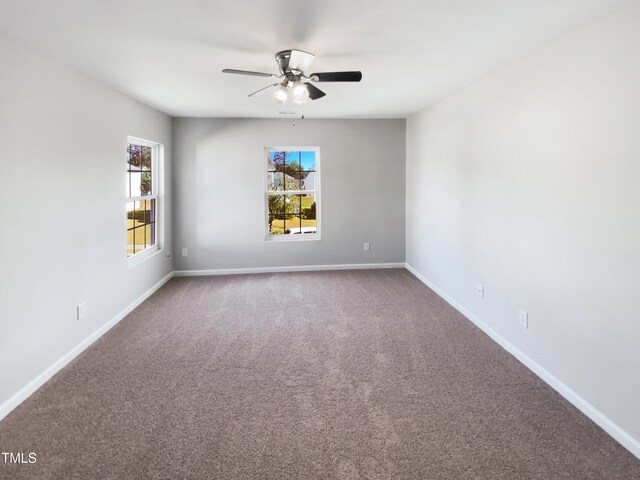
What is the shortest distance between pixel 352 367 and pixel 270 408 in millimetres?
751

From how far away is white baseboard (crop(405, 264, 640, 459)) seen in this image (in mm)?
1946

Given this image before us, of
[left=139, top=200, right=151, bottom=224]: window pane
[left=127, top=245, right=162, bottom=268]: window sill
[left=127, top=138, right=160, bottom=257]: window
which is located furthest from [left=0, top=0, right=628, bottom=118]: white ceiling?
[left=127, top=245, right=162, bottom=268]: window sill

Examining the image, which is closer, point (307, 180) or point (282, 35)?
point (282, 35)

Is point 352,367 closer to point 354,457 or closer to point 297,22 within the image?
point 354,457

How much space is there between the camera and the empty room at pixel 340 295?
6.35ft

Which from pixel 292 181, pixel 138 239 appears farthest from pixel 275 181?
pixel 138 239

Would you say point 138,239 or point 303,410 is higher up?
point 138,239

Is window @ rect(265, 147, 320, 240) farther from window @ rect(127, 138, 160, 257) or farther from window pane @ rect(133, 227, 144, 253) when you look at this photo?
window pane @ rect(133, 227, 144, 253)

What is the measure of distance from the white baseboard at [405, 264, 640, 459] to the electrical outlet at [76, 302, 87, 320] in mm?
3542

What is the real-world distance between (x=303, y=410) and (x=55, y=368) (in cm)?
191

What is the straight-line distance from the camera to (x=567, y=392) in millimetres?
2381

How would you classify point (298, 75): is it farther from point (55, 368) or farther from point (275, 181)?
point (275, 181)

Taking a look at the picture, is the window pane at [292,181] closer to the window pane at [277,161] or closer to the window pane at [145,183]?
the window pane at [277,161]

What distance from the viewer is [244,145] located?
552cm
